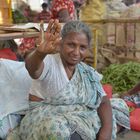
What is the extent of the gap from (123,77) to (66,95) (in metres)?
2.88

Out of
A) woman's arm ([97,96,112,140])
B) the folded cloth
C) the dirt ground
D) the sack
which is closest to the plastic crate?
the folded cloth

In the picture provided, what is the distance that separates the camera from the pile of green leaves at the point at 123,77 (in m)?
4.80

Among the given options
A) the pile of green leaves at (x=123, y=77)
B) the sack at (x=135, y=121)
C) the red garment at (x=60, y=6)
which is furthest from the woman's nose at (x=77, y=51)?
the pile of green leaves at (x=123, y=77)

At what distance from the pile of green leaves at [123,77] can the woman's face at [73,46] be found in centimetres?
253

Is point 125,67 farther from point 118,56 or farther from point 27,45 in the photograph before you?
point 27,45

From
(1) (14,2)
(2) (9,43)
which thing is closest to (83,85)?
(2) (9,43)

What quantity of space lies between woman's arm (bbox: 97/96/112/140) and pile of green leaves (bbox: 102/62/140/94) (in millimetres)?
2252

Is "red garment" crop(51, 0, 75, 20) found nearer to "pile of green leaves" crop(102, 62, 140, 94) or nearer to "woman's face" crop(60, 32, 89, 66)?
"pile of green leaves" crop(102, 62, 140, 94)

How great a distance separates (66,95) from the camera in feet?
7.29

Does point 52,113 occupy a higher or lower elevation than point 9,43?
lower

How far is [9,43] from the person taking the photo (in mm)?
3852

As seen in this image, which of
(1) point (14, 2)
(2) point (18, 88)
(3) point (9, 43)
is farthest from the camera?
(1) point (14, 2)

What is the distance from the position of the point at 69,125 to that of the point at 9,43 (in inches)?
77.6

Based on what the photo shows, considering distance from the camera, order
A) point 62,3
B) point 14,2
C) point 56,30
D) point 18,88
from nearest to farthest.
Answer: point 56,30, point 18,88, point 62,3, point 14,2
